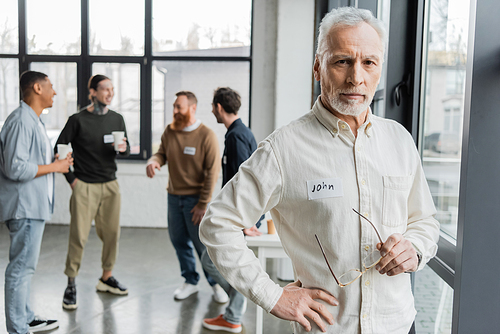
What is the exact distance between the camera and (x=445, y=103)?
197cm

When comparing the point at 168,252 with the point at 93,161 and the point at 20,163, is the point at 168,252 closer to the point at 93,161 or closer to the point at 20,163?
the point at 93,161

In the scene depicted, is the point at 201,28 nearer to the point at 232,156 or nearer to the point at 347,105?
the point at 232,156

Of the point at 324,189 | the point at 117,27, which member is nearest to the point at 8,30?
the point at 117,27

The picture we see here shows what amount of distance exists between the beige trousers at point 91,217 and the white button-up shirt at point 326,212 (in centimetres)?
271

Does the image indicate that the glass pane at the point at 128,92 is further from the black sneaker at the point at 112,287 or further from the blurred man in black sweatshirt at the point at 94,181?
the black sneaker at the point at 112,287

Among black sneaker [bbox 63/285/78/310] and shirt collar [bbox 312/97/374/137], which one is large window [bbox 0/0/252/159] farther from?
shirt collar [bbox 312/97/374/137]

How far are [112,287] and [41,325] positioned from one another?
2.59 feet

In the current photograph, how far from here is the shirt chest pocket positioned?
124 centimetres

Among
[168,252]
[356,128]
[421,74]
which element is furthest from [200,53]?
[356,128]

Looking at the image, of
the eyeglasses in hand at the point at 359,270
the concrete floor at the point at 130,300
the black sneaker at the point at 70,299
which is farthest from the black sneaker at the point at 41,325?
the eyeglasses in hand at the point at 359,270

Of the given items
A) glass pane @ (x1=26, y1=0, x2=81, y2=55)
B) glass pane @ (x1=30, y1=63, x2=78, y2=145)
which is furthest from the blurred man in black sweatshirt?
glass pane @ (x1=26, y1=0, x2=81, y2=55)

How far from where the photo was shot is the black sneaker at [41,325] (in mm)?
3070

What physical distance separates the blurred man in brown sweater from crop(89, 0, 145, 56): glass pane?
3065 mm

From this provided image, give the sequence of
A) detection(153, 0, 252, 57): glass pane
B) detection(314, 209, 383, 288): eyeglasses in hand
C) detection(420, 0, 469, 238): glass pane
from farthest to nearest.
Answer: detection(153, 0, 252, 57): glass pane → detection(420, 0, 469, 238): glass pane → detection(314, 209, 383, 288): eyeglasses in hand
